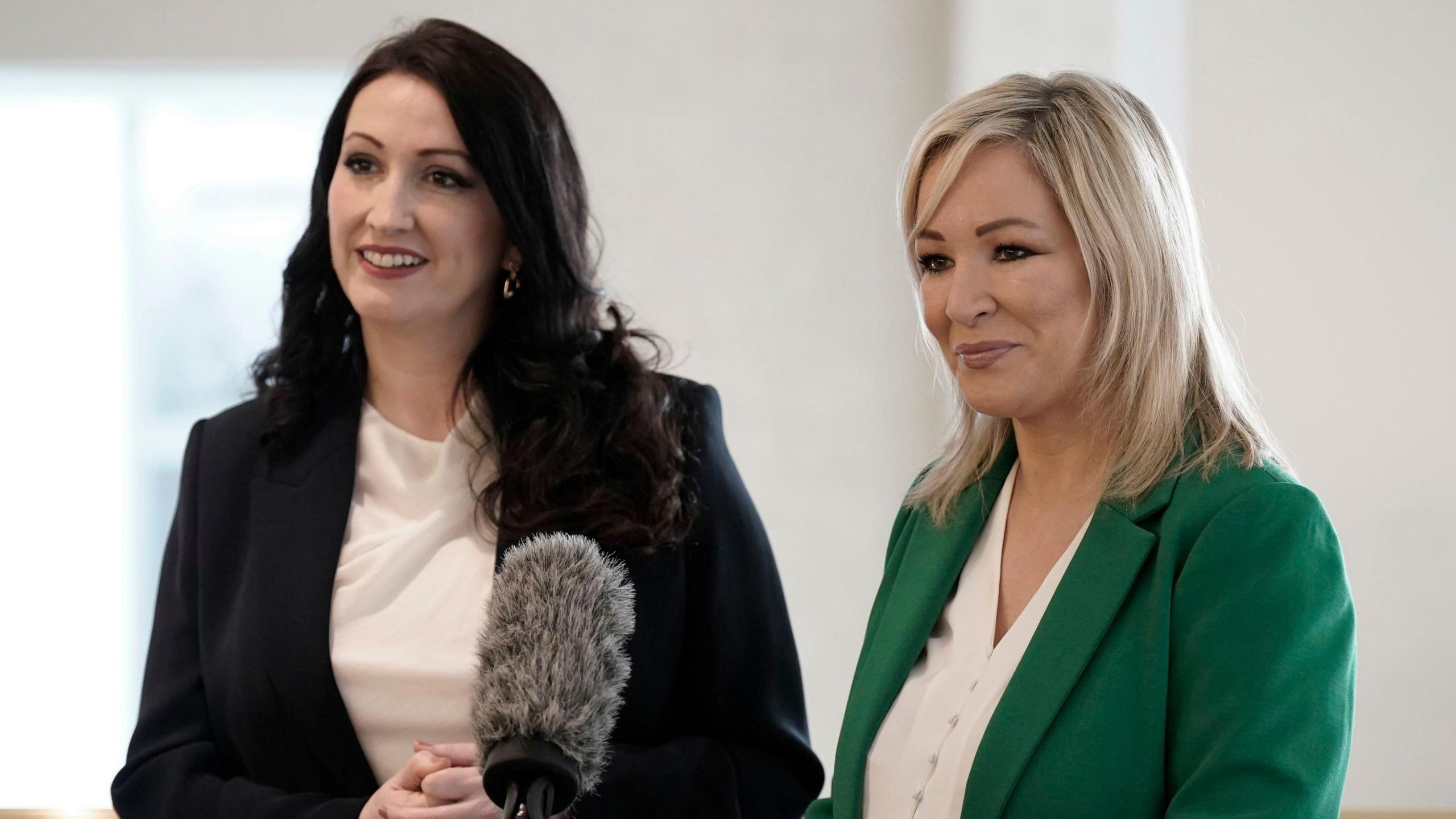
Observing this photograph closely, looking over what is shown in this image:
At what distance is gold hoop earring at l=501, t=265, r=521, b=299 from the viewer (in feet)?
6.91

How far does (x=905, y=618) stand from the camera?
164 centimetres

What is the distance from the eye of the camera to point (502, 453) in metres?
2.04

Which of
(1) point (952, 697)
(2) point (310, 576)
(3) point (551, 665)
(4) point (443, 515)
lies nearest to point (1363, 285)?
(1) point (952, 697)

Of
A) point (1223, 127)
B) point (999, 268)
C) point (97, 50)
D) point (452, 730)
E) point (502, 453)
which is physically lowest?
point (452, 730)

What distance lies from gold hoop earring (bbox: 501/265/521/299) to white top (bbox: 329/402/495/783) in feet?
0.72

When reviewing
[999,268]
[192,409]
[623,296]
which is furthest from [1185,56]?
[192,409]

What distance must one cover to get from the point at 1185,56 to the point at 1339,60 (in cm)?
35

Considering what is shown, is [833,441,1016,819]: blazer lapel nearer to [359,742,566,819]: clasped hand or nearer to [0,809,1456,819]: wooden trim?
[359,742,566,819]: clasped hand

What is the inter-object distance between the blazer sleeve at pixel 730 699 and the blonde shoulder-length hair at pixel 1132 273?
2.21ft

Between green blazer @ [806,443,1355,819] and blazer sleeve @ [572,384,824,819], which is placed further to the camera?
blazer sleeve @ [572,384,824,819]

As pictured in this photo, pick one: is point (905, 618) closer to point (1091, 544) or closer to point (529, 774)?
point (1091, 544)

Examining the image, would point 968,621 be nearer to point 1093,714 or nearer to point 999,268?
point 1093,714

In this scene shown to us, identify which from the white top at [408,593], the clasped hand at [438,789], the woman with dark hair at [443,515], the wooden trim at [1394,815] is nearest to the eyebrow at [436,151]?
the woman with dark hair at [443,515]

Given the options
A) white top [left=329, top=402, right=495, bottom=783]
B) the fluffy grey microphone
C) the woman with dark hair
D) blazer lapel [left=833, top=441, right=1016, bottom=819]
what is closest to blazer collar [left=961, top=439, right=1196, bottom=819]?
blazer lapel [left=833, top=441, right=1016, bottom=819]
